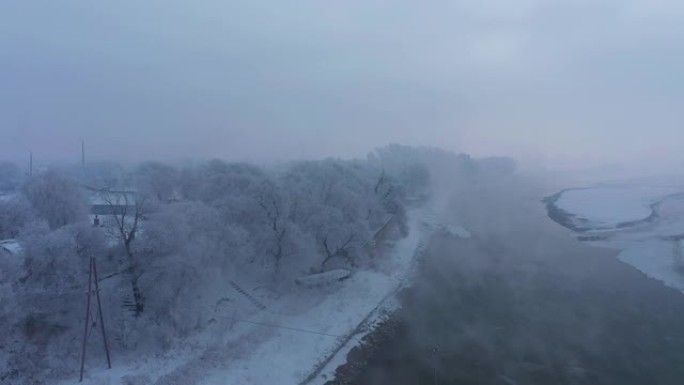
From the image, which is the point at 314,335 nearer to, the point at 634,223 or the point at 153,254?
the point at 153,254

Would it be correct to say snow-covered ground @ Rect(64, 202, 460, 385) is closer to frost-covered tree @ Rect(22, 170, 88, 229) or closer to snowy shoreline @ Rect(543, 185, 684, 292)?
frost-covered tree @ Rect(22, 170, 88, 229)

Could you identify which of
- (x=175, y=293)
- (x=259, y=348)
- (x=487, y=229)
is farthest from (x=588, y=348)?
(x=487, y=229)

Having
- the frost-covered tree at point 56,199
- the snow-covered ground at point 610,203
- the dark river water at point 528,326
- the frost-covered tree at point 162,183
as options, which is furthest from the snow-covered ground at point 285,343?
the snow-covered ground at point 610,203

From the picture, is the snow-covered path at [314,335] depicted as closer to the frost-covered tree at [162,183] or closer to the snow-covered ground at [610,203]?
the frost-covered tree at [162,183]

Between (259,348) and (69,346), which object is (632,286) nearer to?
Result: (259,348)

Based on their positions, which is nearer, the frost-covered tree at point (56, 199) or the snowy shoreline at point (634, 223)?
the frost-covered tree at point (56, 199)

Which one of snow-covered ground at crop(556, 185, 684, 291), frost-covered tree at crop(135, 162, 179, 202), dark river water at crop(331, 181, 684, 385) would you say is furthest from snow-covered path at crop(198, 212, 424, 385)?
frost-covered tree at crop(135, 162, 179, 202)
